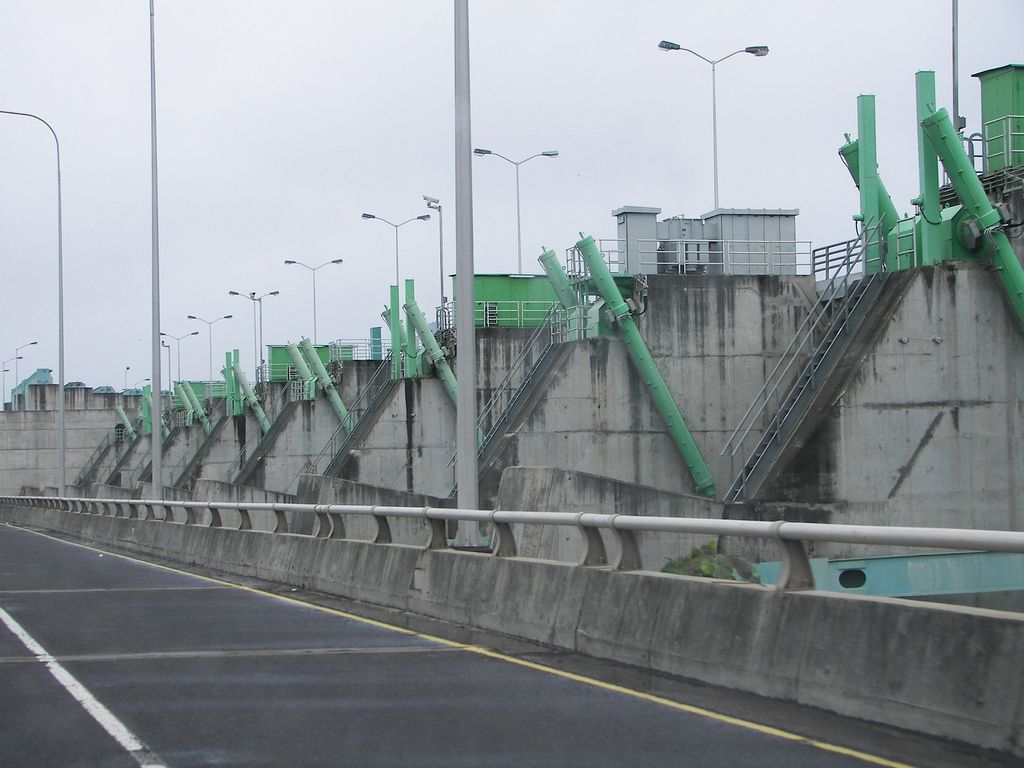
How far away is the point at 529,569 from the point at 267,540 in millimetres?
10271

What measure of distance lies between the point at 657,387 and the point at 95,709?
27230 mm

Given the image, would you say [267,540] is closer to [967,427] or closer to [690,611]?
[690,611]

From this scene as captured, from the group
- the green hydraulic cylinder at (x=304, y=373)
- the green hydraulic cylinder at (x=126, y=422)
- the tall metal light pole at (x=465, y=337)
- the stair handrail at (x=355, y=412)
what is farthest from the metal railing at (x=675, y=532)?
the green hydraulic cylinder at (x=126, y=422)

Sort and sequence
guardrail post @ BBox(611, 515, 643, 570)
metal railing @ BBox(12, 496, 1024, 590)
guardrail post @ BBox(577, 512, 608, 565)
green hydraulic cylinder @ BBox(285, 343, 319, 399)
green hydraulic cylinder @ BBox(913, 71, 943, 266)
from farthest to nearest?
1. green hydraulic cylinder @ BBox(285, 343, 319, 399)
2. green hydraulic cylinder @ BBox(913, 71, 943, 266)
3. guardrail post @ BBox(577, 512, 608, 565)
4. guardrail post @ BBox(611, 515, 643, 570)
5. metal railing @ BBox(12, 496, 1024, 590)

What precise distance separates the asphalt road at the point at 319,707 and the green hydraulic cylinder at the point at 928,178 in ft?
69.1

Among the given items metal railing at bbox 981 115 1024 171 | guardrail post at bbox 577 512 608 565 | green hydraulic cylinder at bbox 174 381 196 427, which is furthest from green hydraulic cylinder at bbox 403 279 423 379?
green hydraulic cylinder at bbox 174 381 196 427

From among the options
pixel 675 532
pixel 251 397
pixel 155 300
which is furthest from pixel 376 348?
pixel 675 532

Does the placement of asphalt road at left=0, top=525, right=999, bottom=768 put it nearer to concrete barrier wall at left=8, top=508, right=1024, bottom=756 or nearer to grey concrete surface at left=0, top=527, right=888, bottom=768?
grey concrete surface at left=0, top=527, right=888, bottom=768

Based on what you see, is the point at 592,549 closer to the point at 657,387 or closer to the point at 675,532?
the point at 675,532

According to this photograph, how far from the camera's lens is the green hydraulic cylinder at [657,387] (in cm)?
3591

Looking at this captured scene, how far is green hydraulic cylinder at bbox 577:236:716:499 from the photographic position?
1414 inches

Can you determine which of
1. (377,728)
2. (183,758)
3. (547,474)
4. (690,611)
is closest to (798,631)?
(690,611)

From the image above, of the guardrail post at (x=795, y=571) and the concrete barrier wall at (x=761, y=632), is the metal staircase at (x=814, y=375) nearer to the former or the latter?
the concrete barrier wall at (x=761, y=632)

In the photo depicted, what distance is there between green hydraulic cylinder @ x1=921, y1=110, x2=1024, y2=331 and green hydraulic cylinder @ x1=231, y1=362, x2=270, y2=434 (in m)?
52.0
